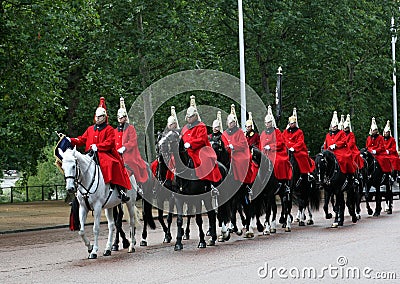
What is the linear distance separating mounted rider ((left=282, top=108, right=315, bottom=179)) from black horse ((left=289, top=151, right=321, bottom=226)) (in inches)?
3.8

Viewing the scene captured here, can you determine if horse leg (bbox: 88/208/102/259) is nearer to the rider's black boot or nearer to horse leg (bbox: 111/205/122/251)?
the rider's black boot

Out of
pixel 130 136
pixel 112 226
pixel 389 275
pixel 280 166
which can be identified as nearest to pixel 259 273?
pixel 389 275

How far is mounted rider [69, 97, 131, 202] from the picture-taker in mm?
18328

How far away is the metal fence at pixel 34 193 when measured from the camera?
160 feet

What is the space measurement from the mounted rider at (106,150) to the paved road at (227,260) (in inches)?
53.6

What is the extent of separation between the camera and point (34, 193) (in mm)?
50312

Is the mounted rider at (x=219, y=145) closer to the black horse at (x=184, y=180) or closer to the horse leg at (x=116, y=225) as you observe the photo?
the black horse at (x=184, y=180)

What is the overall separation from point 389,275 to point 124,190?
6.78 metres

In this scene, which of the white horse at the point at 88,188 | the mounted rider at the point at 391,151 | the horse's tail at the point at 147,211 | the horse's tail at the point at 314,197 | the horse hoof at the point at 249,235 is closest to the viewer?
the white horse at the point at 88,188

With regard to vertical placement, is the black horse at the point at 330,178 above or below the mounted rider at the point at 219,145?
below

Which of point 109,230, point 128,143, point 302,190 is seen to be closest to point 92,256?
point 109,230

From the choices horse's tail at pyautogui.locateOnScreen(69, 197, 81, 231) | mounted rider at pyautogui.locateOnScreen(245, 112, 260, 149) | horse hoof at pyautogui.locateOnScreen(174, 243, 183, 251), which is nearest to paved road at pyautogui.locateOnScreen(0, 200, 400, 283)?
horse hoof at pyautogui.locateOnScreen(174, 243, 183, 251)

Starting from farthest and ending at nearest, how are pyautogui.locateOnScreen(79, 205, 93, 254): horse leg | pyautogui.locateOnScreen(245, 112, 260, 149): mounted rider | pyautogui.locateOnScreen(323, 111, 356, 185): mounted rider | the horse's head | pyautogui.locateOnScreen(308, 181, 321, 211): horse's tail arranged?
pyautogui.locateOnScreen(308, 181, 321, 211): horse's tail
pyautogui.locateOnScreen(323, 111, 356, 185): mounted rider
pyautogui.locateOnScreen(245, 112, 260, 149): mounted rider
pyautogui.locateOnScreen(79, 205, 93, 254): horse leg
the horse's head

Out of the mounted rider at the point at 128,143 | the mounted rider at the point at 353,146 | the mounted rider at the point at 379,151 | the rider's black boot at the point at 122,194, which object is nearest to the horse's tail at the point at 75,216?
the rider's black boot at the point at 122,194
